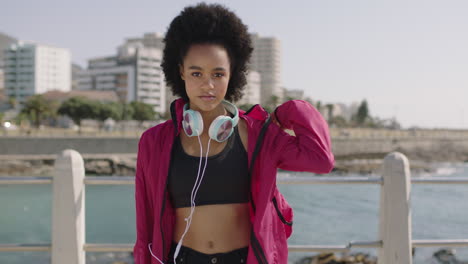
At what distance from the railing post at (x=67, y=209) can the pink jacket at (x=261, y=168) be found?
1003 millimetres

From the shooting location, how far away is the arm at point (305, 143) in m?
1.56

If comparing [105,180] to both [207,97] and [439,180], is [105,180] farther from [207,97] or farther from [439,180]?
[439,180]

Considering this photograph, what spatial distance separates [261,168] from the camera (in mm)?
1615

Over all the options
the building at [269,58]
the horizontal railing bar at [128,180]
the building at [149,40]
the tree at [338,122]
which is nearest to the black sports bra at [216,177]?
the horizontal railing bar at [128,180]

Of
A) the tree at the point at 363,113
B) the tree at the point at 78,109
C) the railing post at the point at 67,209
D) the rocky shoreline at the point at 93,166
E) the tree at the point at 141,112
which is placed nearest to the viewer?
the railing post at the point at 67,209

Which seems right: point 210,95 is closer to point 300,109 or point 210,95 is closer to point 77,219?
point 300,109

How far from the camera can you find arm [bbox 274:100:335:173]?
5.11 feet

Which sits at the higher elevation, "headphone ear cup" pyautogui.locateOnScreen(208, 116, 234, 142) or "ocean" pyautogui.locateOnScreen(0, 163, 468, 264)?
"headphone ear cup" pyautogui.locateOnScreen(208, 116, 234, 142)

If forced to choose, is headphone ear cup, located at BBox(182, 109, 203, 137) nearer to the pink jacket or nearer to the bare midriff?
the pink jacket

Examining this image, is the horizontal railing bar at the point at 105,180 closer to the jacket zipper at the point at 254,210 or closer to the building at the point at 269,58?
the jacket zipper at the point at 254,210

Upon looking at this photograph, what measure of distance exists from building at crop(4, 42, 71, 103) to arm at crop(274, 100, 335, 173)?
359 ft

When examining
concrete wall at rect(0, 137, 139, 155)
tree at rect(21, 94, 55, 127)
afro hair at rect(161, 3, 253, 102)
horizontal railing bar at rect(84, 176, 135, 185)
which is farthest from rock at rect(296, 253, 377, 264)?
tree at rect(21, 94, 55, 127)

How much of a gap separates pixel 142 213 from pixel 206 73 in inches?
23.8

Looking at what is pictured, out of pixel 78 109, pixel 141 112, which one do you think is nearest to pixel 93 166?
A: pixel 78 109
